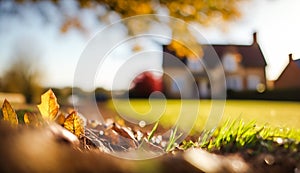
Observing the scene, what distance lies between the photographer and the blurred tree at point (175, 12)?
412cm

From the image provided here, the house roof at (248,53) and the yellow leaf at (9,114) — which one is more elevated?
the house roof at (248,53)

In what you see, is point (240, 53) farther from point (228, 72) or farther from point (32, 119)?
point (32, 119)

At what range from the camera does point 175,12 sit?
171 inches

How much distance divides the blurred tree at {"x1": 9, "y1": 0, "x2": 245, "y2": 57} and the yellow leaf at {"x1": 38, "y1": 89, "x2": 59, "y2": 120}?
3344mm

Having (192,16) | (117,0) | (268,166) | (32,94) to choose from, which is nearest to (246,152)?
(268,166)

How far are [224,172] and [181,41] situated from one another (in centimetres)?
401

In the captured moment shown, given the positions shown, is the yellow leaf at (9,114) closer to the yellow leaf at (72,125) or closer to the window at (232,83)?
the yellow leaf at (72,125)

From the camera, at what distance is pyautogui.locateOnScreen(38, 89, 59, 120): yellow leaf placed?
0.79 meters

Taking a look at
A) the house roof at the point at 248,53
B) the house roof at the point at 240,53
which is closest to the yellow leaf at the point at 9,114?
the house roof at the point at 240,53

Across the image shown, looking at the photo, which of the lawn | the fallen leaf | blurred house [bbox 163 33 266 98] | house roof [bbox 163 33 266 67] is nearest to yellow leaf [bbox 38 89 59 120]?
the fallen leaf

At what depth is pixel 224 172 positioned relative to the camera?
46 centimetres

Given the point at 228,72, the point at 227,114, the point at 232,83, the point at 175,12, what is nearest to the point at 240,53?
the point at 228,72

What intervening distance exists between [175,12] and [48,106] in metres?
3.66

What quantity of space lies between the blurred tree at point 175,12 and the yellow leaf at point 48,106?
3.34m
